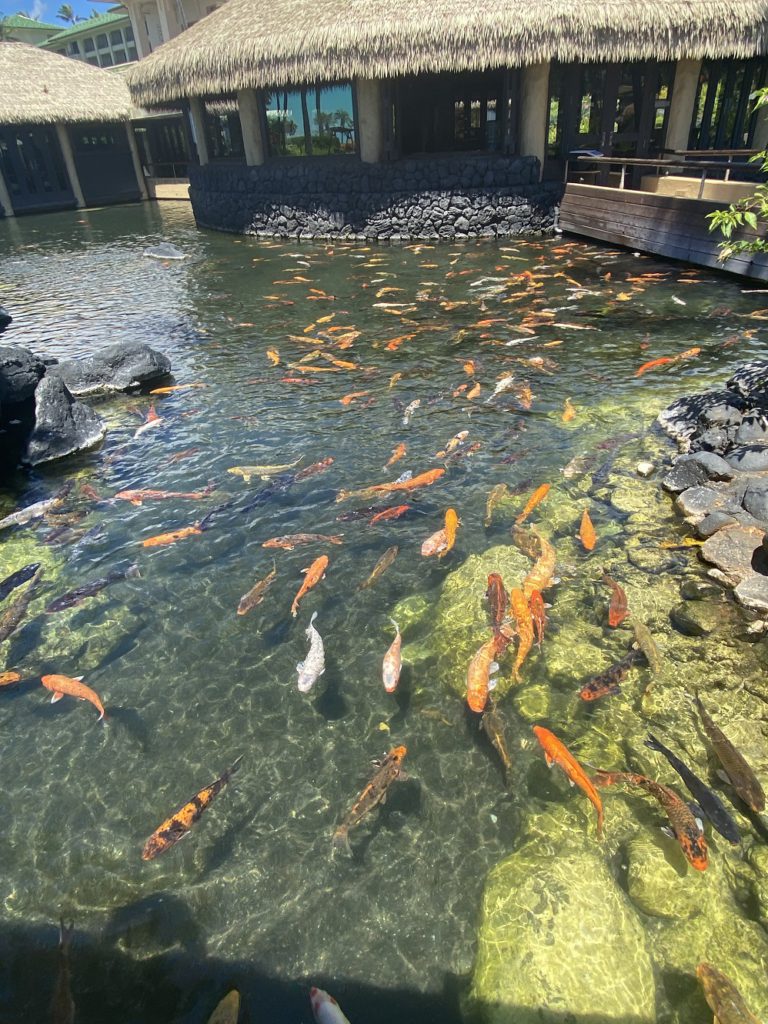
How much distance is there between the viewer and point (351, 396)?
330 inches

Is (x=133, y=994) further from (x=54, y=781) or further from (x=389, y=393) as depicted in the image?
(x=389, y=393)

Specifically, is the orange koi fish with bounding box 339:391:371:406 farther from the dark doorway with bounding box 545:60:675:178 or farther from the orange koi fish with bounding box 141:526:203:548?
the dark doorway with bounding box 545:60:675:178

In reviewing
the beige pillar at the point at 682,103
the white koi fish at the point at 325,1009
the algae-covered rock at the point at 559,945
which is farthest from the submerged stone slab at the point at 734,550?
the beige pillar at the point at 682,103

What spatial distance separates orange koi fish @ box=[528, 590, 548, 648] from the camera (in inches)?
173

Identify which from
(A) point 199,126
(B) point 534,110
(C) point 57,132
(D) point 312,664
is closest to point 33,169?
(C) point 57,132

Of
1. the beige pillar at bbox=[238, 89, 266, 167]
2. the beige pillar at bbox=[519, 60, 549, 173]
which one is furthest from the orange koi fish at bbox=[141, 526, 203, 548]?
the beige pillar at bbox=[238, 89, 266, 167]

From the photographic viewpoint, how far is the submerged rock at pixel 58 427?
23.7 feet

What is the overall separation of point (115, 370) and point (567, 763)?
875cm

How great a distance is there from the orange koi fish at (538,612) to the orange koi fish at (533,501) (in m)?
1.12

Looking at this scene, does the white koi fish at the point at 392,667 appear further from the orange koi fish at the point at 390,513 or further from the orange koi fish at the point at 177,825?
the orange koi fish at the point at 390,513

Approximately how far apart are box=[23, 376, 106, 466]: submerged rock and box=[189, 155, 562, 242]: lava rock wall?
44.0ft

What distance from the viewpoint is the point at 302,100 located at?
1897cm

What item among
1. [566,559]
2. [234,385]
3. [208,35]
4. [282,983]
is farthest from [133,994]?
[208,35]

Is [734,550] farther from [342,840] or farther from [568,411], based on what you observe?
[342,840]
